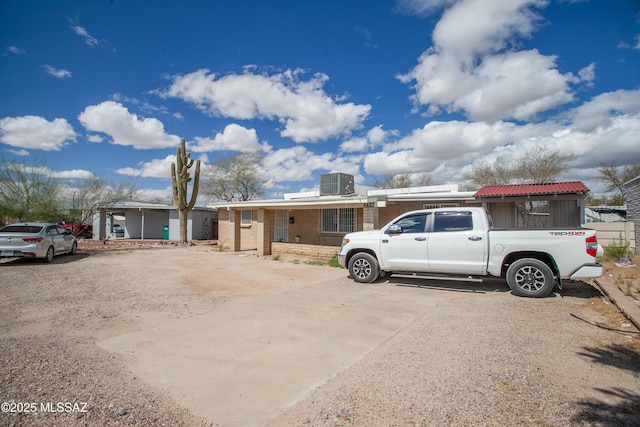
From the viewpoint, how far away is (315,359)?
3.92 m

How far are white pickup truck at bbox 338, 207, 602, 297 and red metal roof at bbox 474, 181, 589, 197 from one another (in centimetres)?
368

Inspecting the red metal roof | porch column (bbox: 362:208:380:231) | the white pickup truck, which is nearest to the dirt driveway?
the white pickup truck

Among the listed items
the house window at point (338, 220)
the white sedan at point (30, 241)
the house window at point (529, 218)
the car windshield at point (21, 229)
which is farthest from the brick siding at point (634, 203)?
the car windshield at point (21, 229)

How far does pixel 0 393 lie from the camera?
119 inches

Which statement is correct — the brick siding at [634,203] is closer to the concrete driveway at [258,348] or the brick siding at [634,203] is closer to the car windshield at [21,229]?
the concrete driveway at [258,348]

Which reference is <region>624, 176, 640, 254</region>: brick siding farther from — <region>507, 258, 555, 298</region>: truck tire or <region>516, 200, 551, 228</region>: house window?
<region>507, 258, 555, 298</region>: truck tire

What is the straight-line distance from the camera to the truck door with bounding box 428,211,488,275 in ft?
24.1

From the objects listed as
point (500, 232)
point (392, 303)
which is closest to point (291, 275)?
point (392, 303)

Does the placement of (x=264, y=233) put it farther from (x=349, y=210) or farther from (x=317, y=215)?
(x=349, y=210)

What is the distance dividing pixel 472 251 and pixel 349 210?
8.05 metres

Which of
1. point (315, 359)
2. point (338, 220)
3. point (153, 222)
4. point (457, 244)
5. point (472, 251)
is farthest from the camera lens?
point (153, 222)

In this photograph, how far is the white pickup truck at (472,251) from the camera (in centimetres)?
669

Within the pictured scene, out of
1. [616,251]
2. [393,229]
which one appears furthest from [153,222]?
[616,251]

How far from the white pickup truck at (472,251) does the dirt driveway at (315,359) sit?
1.78ft
